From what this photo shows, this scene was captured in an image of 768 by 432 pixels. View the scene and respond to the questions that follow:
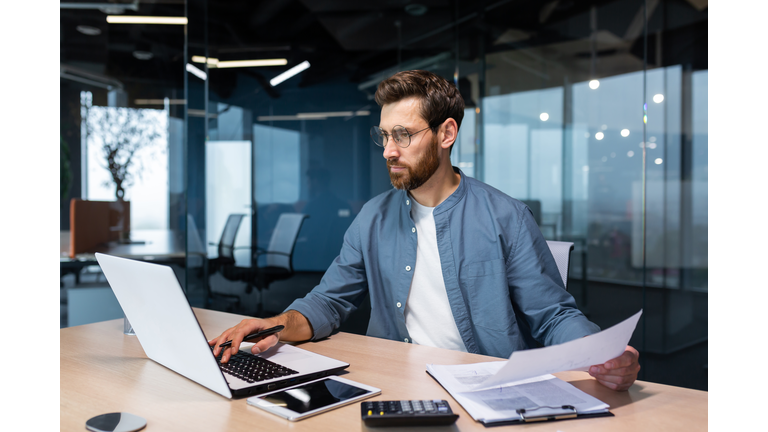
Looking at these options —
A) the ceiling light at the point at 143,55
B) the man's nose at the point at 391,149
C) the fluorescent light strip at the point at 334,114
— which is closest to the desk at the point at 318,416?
the man's nose at the point at 391,149

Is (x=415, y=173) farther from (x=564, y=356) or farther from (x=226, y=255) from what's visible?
(x=226, y=255)

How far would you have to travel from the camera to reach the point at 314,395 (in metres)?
0.92

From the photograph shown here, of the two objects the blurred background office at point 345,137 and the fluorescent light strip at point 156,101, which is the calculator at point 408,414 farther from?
the fluorescent light strip at point 156,101

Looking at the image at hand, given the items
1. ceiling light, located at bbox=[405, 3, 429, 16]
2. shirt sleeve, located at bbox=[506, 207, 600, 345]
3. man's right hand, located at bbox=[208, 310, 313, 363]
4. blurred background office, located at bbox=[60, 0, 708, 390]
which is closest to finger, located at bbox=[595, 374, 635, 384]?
shirt sleeve, located at bbox=[506, 207, 600, 345]

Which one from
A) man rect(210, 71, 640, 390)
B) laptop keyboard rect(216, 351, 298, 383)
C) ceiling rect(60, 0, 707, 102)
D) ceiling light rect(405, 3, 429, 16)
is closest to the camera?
laptop keyboard rect(216, 351, 298, 383)

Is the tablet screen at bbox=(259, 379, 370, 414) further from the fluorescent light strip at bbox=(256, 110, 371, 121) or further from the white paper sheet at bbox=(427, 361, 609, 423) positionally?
the fluorescent light strip at bbox=(256, 110, 371, 121)

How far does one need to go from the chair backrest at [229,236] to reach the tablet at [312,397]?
359 centimetres

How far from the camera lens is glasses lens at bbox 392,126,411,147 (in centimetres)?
158

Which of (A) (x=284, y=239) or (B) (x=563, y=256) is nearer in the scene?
(B) (x=563, y=256)

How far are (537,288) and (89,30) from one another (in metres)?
4.49

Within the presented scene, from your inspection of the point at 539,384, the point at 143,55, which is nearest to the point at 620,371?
the point at 539,384

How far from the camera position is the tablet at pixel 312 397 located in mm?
851

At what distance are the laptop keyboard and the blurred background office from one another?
266 cm
